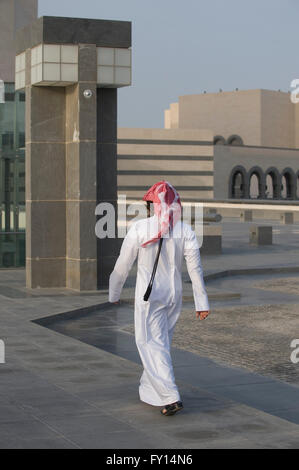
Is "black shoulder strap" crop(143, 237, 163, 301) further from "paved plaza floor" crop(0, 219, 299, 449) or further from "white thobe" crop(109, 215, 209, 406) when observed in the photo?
"paved plaza floor" crop(0, 219, 299, 449)

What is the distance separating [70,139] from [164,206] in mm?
9537

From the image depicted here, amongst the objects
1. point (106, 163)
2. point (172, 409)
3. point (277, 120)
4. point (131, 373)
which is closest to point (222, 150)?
point (277, 120)

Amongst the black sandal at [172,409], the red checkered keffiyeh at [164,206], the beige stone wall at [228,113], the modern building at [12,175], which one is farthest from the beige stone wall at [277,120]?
the black sandal at [172,409]

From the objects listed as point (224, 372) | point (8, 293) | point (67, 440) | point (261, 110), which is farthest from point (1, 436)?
point (261, 110)

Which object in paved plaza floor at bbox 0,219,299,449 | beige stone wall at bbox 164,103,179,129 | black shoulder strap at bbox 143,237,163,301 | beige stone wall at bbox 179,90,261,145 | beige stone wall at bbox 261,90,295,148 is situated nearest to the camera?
paved plaza floor at bbox 0,219,299,449

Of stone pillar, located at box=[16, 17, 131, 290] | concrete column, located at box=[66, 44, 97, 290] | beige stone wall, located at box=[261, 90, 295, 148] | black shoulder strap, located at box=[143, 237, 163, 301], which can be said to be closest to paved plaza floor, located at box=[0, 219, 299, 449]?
concrete column, located at box=[66, 44, 97, 290]

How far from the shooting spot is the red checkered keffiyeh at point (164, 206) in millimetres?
7141

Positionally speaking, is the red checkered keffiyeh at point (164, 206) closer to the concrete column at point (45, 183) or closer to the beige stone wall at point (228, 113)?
the concrete column at point (45, 183)

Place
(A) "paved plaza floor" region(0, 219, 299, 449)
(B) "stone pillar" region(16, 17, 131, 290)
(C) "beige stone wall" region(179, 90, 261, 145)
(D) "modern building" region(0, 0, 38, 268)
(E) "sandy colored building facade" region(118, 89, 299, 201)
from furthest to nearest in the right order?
(C) "beige stone wall" region(179, 90, 261, 145) < (E) "sandy colored building facade" region(118, 89, 299, 201) < (D) "modern building" region(0, 0, 38, 268) < (B) "stone pillar" region(16, 17, 131, 290) < (A) "paved plaza floor" region(0, 219, 299, 449)

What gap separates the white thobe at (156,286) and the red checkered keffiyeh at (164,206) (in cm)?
5

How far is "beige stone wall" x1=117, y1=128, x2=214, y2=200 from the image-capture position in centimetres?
7506

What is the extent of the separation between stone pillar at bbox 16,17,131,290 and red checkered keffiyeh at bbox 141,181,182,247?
9.02 metres

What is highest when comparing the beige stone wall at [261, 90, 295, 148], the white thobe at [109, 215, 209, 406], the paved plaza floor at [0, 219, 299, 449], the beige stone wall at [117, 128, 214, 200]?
the beige stone wall at [261, 90, 295, 148]

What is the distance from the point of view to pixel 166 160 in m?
76.7
